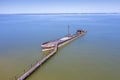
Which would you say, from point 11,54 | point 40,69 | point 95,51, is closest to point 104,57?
point 95,51

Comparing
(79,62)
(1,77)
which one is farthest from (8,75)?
Result: (79,62)

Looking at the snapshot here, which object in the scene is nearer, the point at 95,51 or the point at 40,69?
the point at 40,69

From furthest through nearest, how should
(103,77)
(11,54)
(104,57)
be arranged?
(11,54) → (104,57) → (103,77)

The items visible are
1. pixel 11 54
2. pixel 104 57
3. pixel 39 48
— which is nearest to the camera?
pixel 104 57

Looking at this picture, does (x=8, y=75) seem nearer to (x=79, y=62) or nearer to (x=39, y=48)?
(x=79, y=62)

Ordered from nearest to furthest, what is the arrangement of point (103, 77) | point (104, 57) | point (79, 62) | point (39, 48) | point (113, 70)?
point (103, 77) < point (113, 70) < point (79, 62) < point (104, 57) < point (39, 48)

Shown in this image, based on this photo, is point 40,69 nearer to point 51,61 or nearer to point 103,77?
point 51,61

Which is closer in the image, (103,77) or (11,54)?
(103,77)

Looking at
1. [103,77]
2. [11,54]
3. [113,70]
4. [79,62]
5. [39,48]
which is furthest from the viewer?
[39,48]
